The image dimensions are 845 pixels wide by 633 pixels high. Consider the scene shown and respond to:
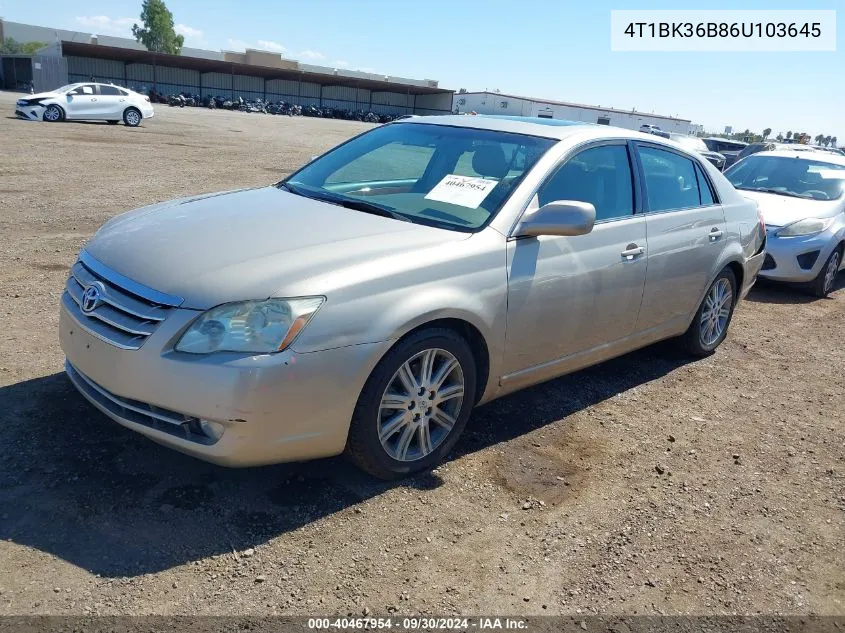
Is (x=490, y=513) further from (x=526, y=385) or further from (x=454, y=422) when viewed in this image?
(x=526, y=385)

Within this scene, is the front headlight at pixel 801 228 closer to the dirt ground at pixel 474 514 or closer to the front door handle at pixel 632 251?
the dirt ground at pixel 474 514

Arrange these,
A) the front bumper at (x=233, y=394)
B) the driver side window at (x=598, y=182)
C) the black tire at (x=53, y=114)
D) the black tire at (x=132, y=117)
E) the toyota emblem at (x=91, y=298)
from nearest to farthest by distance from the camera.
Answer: the front bumper at (x=233, y=394) < the toyota emblem at (x=91, y=298) < the driver side window at (x=598, y=182) < the black tire at (x=53, y=114) < the black tire at (x=132, y=117)

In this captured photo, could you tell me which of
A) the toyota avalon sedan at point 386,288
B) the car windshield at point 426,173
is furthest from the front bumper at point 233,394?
the car windshield at point 426,173

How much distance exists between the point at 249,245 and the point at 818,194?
8.03 meters

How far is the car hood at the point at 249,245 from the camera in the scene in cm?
295

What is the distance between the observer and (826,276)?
8.14 meters

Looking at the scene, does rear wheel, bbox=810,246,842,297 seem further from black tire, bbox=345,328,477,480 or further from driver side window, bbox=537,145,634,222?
black tire, bbox=345,328,477,480

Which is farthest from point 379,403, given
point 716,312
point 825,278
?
point 825,278

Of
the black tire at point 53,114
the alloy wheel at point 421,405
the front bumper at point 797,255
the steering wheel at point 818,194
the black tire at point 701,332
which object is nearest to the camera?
the alloy wheel at point 421,405

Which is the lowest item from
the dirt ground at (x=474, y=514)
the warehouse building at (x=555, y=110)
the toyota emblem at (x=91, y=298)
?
the dirt ground at (x=474, y=514)

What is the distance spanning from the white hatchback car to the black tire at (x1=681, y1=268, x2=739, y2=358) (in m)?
25.9

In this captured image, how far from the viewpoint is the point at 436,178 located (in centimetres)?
416

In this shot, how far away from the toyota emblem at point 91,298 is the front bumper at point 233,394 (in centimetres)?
13

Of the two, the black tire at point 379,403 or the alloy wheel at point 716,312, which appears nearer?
the black tire at point 379,403
